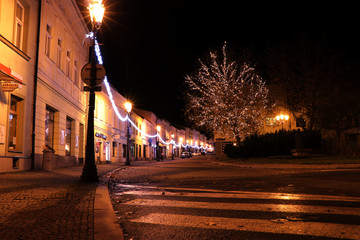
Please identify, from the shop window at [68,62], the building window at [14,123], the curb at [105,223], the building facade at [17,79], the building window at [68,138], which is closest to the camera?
the curb at [105,223]

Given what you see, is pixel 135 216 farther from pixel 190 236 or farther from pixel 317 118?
pixel 317 118

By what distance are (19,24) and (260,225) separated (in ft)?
42.1

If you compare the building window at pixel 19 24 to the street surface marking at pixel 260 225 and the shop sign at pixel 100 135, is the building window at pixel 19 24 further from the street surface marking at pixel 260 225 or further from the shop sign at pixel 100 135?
the shop sign at pixel 100 135

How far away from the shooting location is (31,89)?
45.6ft

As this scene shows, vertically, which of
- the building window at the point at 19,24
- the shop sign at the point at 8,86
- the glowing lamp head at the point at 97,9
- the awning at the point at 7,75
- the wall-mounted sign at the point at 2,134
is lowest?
the wall-mounted sign at the point at 2,134

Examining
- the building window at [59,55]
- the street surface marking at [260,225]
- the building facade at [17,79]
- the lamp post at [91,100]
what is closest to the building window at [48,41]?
the building window at [59,55]

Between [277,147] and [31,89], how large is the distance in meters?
21.5

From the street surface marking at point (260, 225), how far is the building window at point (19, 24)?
11.1 m

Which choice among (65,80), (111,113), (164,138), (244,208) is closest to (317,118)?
(111,113)

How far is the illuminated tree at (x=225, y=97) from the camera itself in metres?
32.1

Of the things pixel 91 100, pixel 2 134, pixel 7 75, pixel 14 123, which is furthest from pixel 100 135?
pixel 91 100

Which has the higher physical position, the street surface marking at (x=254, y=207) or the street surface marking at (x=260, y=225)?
the street surface marking at (x=254, y=207)

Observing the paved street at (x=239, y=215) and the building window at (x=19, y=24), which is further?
the building window at (x=19, y=24)

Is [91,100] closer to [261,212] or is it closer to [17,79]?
[17,79]
